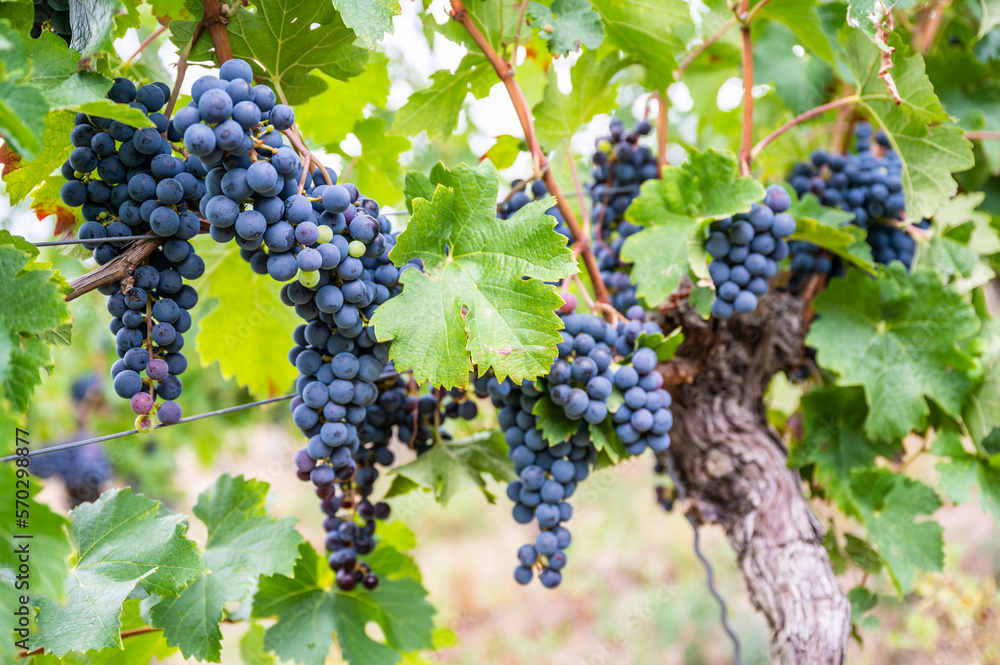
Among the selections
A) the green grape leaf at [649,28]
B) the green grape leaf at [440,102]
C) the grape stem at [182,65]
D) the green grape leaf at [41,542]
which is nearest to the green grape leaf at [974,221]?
the green grape leaf at [649,28]

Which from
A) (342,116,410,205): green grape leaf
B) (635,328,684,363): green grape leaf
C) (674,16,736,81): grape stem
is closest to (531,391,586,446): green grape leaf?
(635,328,684,363): green grape leaf

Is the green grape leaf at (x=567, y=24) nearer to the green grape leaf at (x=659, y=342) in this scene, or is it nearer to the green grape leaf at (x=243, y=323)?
the green grape leaf at (x=659, y=342)

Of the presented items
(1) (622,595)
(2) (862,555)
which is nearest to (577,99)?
(2) (862,555)

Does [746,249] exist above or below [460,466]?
above

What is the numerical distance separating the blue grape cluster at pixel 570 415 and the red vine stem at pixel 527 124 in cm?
18

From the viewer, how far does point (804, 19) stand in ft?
5.11

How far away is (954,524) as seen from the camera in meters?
4.50

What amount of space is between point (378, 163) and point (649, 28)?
0.70m

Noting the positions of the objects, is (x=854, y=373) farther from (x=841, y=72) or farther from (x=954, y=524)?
(x=954, y=524)

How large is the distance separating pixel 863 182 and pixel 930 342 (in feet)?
1.45

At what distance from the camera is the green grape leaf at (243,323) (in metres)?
1.51

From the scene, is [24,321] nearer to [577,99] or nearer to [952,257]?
[577,99]

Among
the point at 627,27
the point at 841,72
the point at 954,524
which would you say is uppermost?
the point at 627,27

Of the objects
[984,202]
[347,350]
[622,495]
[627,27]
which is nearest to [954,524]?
[622,495]
